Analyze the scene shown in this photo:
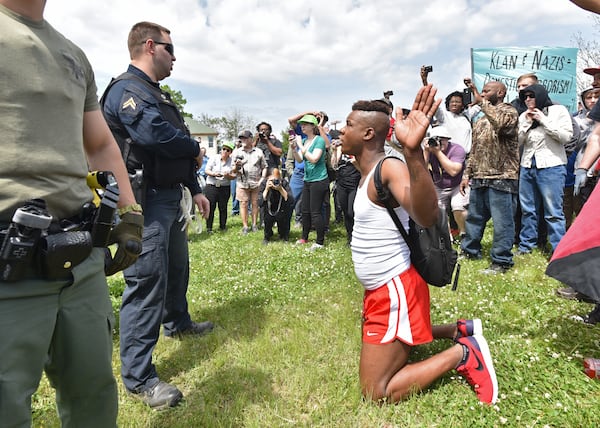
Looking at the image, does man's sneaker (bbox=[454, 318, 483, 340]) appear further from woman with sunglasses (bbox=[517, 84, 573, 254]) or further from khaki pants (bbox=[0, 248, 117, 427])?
woman with sunglasses (bbox=[517, 84, 573, 254])

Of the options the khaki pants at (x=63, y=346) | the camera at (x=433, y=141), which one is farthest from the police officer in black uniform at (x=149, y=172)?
the camera at (x=433, y=141)

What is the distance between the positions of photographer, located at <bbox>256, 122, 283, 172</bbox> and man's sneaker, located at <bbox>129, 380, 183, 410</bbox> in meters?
7.04

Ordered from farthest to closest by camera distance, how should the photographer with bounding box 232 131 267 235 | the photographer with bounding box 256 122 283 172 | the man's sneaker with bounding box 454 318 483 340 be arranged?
1. the photographer with bounding box 256 122 283 172
2. the photographer with bounding box 232 131 267 235
3. the man's sneaker with bounding box 454 318 483 340

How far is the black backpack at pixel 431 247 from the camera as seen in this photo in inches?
97.0

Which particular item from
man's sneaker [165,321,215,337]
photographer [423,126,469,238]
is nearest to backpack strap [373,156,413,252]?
man's sneaker [165,321,215,337]

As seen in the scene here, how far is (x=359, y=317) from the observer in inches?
144

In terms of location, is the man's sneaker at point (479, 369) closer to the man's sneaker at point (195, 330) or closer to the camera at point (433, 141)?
the man's sneaker at point (195, 330)

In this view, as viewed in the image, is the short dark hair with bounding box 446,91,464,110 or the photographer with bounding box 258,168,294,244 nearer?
the short dark hair with bounding box 446,91,464,110

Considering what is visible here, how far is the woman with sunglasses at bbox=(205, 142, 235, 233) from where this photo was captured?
9.37m

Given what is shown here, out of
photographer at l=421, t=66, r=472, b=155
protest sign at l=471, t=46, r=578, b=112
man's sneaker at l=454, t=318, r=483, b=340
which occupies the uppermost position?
protest sign at l=471, t=46, r=578, b=112

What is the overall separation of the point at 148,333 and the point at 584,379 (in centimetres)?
301

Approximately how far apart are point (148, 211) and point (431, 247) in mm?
2040

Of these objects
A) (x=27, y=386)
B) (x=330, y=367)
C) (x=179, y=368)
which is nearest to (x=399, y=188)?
(x=330, y=367)

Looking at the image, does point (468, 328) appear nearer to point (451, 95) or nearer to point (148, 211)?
point (148, 211)
